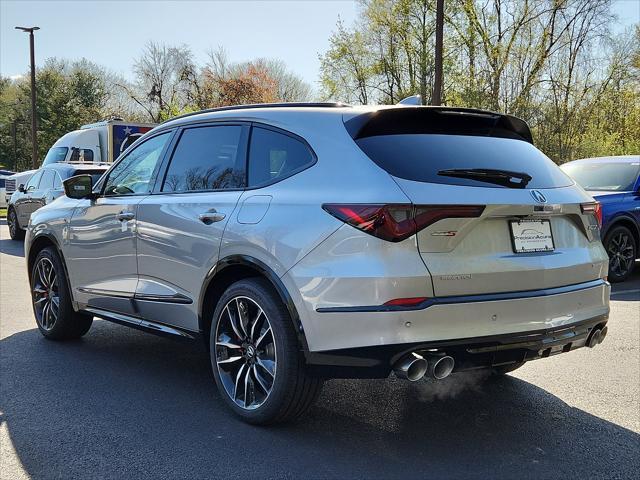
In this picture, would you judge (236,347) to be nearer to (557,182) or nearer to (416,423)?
(416,423)

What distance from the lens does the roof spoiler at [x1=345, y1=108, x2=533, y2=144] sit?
3.43 metres

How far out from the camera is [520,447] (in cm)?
341

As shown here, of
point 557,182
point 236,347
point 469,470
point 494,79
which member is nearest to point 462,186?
point 557,182

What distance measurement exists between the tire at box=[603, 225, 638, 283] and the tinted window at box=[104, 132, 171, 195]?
692cm

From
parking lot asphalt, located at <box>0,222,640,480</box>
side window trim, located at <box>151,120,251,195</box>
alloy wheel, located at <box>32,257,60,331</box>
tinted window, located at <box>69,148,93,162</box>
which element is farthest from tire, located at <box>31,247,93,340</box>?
tinted window, located at <box>69,148,93,162</box>

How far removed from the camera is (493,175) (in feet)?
11.0

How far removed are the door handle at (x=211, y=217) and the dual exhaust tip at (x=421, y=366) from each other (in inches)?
55.9

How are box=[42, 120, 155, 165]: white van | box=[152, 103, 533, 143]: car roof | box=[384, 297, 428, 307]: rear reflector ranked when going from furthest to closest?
1. box=[42, 120, 155, 165]: white van
2. box=[152, 103, 533, 143]: car roof
3. box=[384, 297, 428, 307]: rear reflector

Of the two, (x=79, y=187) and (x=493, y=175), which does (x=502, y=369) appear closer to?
(x=493, y=175)

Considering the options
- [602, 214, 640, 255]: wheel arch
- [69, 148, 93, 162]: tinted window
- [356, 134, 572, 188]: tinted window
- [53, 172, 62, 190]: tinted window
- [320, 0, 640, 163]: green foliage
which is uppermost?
[320, 0, 640, 163]: green foliage

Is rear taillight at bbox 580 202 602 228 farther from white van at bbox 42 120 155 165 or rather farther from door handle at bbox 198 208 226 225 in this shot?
white van at bbox 42 120 155 165

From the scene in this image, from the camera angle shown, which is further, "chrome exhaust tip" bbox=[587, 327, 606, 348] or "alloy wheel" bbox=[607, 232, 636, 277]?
"alloy wheel" bbox=[607, 232, 636, 277]

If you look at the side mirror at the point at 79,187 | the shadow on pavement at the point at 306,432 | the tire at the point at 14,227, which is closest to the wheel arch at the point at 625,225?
the shadow on pavement at the point at 306,432

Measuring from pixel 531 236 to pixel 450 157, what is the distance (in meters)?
0.59
